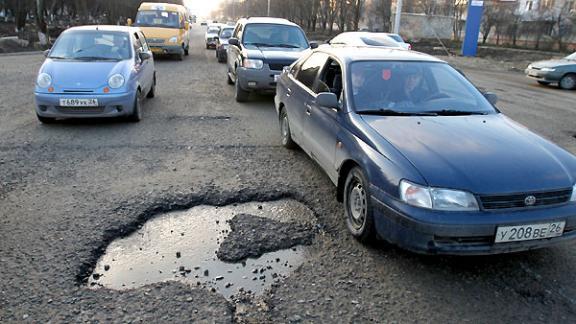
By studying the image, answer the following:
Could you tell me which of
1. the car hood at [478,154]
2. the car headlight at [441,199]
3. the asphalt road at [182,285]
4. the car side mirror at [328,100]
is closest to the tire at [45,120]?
the asphalt road at [182,285]

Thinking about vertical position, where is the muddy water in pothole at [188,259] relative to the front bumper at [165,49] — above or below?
below

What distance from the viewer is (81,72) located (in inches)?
287

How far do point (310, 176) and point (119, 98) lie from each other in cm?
366

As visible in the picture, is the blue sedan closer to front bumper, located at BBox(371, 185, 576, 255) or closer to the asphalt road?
front bumper, located at BBox(371, 185, 576, 255)

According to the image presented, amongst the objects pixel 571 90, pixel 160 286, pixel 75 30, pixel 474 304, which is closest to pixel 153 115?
pixel 75 30

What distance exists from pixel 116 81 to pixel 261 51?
347 cm

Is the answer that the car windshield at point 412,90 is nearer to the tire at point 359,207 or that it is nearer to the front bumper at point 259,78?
the tire at point 359,207

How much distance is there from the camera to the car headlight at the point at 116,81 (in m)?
7.23

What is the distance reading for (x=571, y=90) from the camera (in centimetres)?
1557

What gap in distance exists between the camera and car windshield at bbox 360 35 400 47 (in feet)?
50.6

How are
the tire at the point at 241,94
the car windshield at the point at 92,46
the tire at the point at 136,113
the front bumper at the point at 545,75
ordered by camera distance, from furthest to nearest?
the front bumper at the point at 545,75 < the tire at the point at 241,94 < the car windshield at the point at 92,46 < the tire at the point at 136,113

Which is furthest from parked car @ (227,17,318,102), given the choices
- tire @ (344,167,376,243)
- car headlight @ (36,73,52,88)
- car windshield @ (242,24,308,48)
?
tire @ (344,167,376,243)

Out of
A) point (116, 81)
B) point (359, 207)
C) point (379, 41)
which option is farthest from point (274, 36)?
point (359, 207)

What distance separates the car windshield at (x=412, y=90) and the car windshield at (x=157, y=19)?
15.0m
